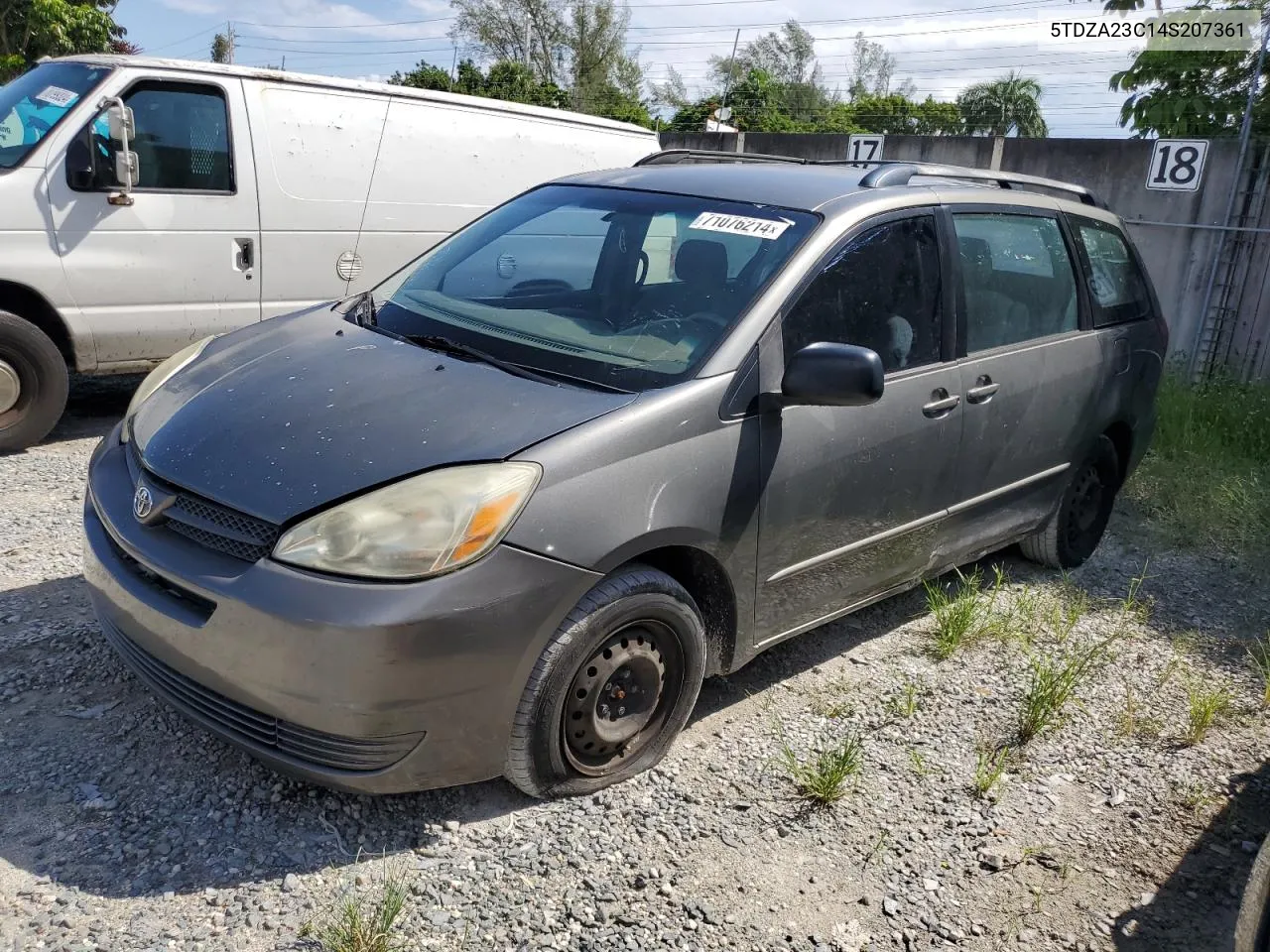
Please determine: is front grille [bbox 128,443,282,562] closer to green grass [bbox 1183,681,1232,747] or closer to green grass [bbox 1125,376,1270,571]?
green grass [bbox 1183,681,1232,747]

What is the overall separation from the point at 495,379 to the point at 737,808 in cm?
145

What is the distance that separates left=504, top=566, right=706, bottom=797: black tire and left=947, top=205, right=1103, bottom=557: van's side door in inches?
59.0

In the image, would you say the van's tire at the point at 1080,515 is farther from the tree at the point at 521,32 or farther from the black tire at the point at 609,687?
the tree at the point at 521,32

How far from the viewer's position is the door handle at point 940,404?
3.76 metres

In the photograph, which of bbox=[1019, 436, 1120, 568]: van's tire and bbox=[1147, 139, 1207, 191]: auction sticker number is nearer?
bbox=[1019, 436, 1120, 568]: van's tire

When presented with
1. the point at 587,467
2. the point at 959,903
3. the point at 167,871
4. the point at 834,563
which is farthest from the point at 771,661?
the point at 167,871

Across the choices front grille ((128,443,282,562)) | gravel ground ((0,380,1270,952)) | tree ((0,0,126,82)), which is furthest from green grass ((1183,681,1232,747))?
tree ((0,0,126,82))

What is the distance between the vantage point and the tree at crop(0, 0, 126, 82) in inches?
999

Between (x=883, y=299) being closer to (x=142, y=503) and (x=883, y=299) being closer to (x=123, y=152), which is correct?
(x=142, y=503)

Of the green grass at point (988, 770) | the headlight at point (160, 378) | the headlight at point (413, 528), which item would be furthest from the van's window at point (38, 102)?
the green grass at point (988, 770)

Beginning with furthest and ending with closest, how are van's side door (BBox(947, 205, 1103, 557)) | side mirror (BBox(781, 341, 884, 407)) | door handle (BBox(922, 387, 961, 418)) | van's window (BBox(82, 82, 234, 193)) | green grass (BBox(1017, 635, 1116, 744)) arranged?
van's window (BBox(82, 82, 234, 193))
van's side door (BBox(947, 205, 1103, 557))
door handle (BBox(922, 387, 961, 418))
green grass (BBox(1017, 635, 1116, 744))
side mirror (BBox(781, 341, 884, 407))

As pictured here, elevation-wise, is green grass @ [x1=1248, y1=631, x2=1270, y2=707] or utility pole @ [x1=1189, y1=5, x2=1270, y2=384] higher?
utility pole @ [x1=1189, y1=5, x2=1270, y2=384]

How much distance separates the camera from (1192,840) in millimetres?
3205

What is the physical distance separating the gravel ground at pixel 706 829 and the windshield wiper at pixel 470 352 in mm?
1224
